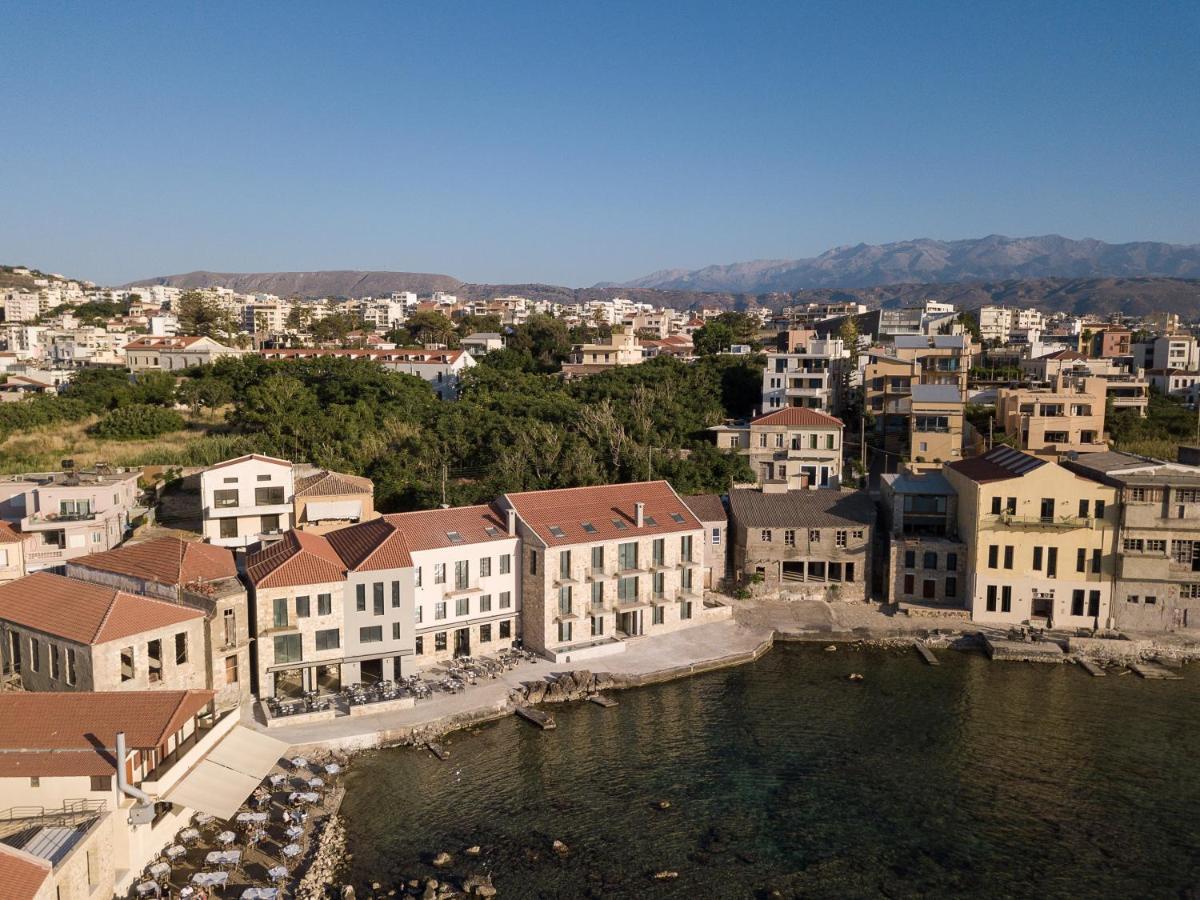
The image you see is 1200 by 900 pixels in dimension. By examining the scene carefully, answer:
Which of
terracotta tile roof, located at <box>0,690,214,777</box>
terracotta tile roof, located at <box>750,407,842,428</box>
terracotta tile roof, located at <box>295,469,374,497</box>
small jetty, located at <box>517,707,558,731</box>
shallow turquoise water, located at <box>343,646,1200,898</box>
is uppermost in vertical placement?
terracotta tile roof, located at <box>750,407,842,428</box>

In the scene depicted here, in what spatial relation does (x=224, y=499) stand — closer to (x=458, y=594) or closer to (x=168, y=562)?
(x=168, y=562)

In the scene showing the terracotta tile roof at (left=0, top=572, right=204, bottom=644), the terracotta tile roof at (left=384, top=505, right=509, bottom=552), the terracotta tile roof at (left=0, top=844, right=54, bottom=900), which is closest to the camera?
the terracotta tile roof at (left=0, top=844, right=54, bottom=900)

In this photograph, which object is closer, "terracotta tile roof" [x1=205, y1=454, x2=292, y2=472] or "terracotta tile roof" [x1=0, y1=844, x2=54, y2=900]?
"terracotta tile roof" [x1=0, y1=844, x2=54, y2=900]

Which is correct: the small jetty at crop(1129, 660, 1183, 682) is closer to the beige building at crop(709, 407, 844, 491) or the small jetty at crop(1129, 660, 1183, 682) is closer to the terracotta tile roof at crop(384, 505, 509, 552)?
the beige building at crop(709, 407, 844, 491)

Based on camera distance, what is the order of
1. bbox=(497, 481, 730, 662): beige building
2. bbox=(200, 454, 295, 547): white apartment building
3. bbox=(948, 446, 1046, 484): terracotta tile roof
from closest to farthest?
bbox=(497, 481, 730, 662): beige building < bbox=(948, 446, 1046, 484): terracotta tile roof < bbox=(200, 454, 295, 547): white apartment building

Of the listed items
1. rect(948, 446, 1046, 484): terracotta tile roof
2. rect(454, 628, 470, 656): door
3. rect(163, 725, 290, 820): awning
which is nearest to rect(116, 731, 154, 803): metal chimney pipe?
rect(163, 725, 290, 820): awning

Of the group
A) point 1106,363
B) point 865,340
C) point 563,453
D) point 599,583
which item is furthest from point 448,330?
point 599,583
